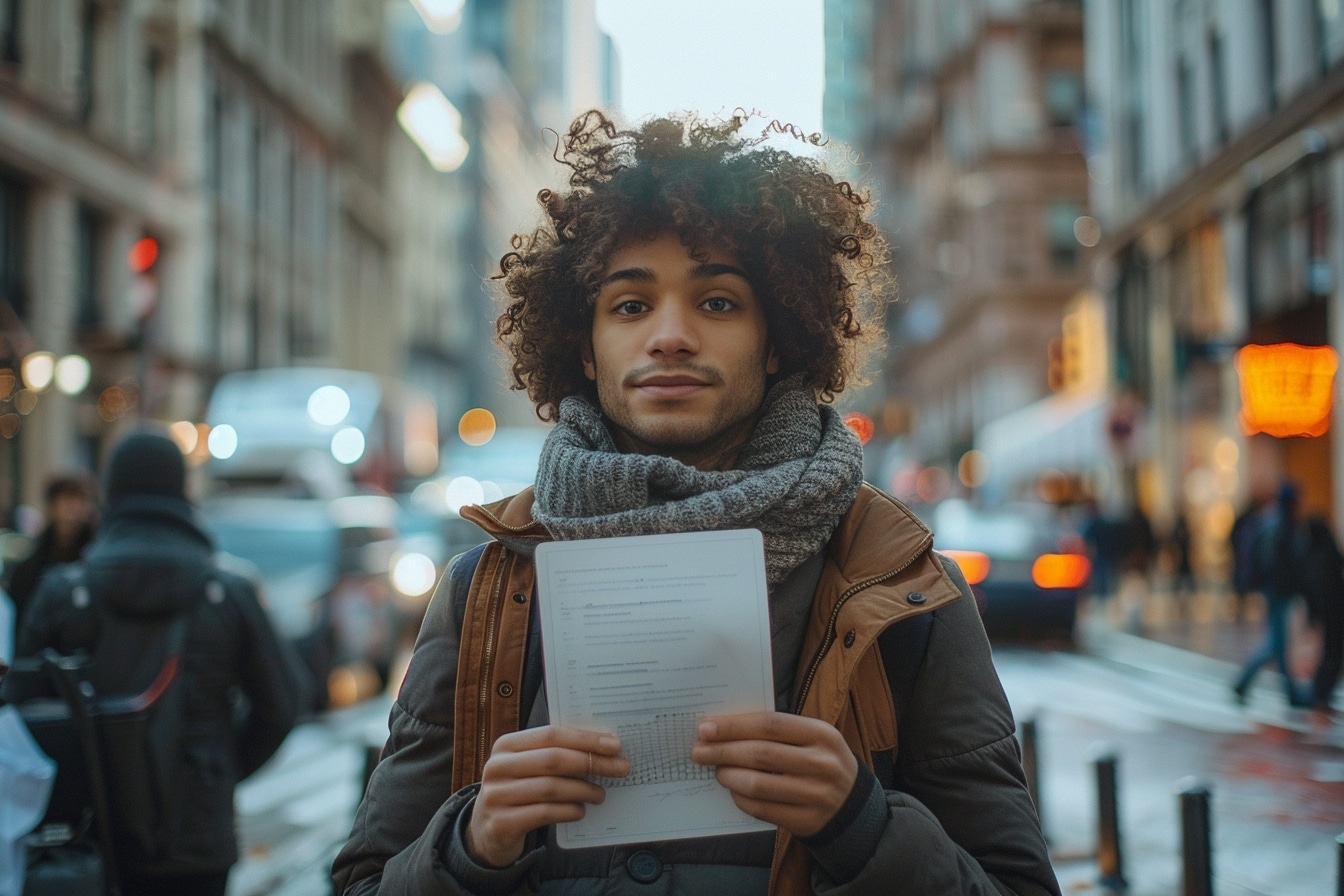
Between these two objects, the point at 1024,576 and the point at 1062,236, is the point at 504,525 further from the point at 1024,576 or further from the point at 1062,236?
the point at 1062,236

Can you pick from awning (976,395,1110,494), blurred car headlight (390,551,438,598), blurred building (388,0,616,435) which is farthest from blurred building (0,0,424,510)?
awning (976,395,1110,494)

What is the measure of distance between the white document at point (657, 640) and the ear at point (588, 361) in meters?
0.71

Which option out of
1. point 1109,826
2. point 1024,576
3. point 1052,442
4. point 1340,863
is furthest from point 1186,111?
point 1340,863

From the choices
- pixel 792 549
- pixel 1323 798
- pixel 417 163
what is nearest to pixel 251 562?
pixel 1323 798

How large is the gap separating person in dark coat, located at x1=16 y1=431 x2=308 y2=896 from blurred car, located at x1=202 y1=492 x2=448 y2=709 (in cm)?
615

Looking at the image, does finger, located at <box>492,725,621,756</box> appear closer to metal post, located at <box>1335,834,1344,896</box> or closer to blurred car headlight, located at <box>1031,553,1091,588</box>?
metal post, located at <box>1335,834,1344,896</box>

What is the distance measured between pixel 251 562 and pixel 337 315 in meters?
36.1

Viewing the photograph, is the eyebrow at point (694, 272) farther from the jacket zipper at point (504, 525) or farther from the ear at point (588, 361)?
the jacket zipper at point (504, 525)

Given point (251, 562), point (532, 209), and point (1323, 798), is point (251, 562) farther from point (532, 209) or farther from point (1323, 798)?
point (532, 209)

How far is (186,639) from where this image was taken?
14.2 feet

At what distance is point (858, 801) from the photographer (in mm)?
1841

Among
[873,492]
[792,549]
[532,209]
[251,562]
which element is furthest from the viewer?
[251,562]

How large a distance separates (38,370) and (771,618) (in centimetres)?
2229

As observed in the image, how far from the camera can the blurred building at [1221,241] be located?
18094 millimetres
